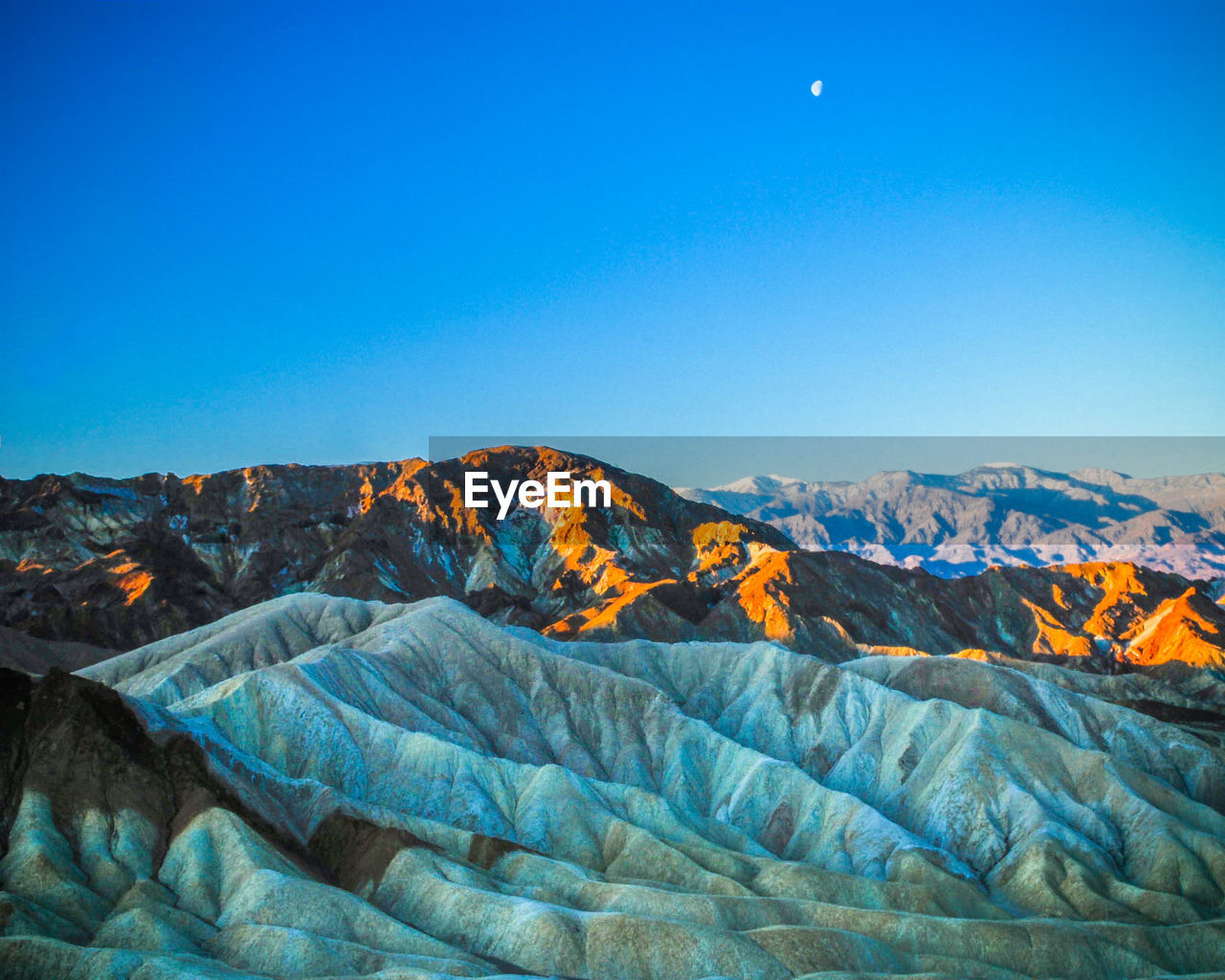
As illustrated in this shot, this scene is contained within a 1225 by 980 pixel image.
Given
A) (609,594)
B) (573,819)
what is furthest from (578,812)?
(609,594)

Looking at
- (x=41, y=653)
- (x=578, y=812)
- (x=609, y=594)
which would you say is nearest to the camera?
(x=578, y=812)

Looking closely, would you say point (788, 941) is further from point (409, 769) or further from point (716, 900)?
point (409, 769)

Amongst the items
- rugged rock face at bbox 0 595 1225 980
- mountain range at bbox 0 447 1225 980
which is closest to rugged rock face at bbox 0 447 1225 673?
mountain range at bbox 0 447 1225 980

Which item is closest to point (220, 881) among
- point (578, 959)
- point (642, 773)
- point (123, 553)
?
point (578, 959)

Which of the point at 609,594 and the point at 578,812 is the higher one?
the point at 578,812

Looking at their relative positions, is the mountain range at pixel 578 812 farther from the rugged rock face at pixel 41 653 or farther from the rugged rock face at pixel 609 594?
the rugged rock face at pixel 609 594

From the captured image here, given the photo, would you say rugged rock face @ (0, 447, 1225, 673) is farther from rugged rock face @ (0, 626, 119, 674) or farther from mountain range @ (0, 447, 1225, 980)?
mountain range @ (0, 447, 1225, 980)

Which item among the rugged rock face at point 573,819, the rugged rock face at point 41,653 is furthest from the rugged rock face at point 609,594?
the rugged rock face at point 573,819

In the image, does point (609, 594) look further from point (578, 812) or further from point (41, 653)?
point (578, 812)

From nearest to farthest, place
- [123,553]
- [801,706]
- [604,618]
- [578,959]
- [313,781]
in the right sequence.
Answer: [578,959] < [313,781] < [801,706] < [604,618] < [123,553]
